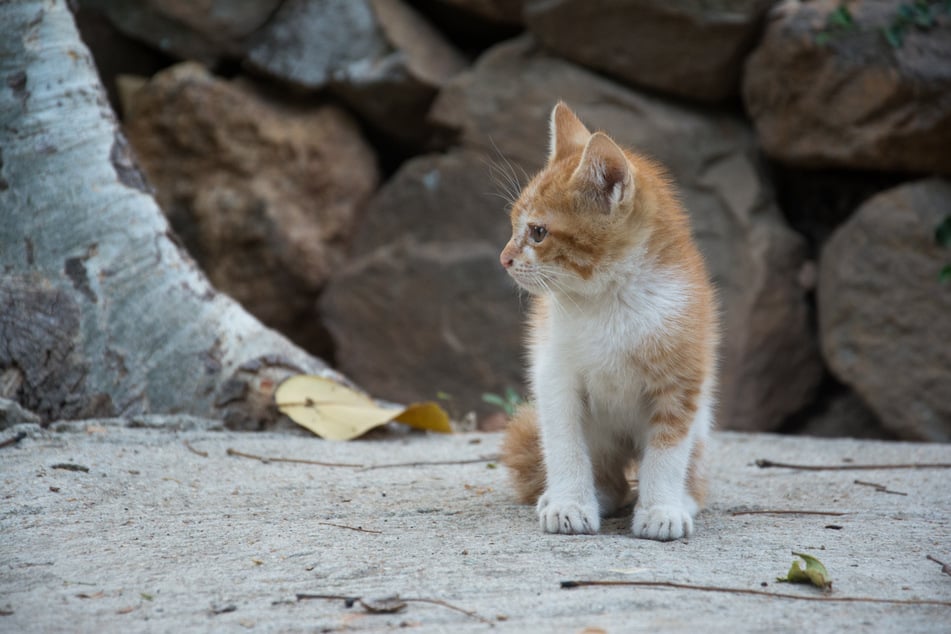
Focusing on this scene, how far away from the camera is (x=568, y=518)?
254 cm

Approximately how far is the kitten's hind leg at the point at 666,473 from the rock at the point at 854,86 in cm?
271

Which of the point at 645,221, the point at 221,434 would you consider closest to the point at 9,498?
the point at 221,434

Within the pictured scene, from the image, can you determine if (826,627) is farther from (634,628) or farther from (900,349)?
(900,349)

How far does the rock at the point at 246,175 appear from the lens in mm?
5742

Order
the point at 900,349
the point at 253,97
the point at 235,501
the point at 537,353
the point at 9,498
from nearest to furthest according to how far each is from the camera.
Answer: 1. the point at 9,498
2. the point at 235,501
3. the point at 537,353
4. the point at 900,349
5. the point at 253,97

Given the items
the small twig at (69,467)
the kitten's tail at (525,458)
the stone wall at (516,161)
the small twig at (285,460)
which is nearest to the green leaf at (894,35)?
the stone wall at (516,161)

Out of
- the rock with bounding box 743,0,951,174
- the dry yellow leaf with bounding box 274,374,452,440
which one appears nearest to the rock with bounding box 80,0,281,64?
the dry yellow leaf with bounding box 274,374,452,440

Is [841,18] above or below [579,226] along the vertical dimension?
above

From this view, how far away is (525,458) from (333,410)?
1.19 meters

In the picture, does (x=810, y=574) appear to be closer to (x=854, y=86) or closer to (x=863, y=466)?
(x=863, y=466)

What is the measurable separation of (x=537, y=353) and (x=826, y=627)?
142 cm

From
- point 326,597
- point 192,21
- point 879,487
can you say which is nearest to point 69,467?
point 326,597

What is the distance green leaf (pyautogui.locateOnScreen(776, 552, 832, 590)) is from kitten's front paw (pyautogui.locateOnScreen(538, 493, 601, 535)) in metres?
0.61

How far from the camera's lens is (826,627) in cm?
179
